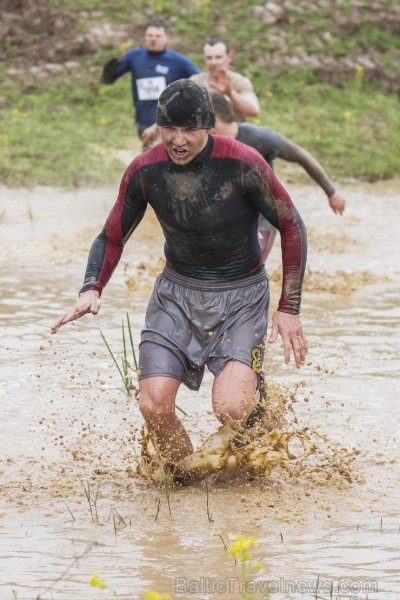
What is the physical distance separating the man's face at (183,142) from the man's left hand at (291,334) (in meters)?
0.84

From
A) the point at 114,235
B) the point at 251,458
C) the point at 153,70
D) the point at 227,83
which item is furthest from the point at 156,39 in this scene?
the point at 251,458

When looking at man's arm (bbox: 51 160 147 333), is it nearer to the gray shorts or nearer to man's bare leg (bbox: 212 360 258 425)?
the gray shorts

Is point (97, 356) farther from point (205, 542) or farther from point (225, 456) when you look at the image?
point (205, 542)

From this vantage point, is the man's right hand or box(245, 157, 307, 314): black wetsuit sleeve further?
box(245, 157, 307, 314): black wetsuit sleeve

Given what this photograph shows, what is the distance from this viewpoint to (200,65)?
16750 millimetres

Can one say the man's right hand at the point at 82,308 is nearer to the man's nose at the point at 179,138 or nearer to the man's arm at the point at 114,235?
the man's arm at the point at 114,235

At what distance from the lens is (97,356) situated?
774 centimetres

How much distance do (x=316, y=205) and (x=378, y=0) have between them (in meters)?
7.26

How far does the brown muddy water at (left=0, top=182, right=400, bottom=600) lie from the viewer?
14.9ft

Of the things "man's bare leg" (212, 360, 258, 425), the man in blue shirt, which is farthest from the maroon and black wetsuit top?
the man in blue shirt

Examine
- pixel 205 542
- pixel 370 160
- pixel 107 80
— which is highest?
pixel 205 542

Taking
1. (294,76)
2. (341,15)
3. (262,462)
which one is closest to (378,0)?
(341,15)

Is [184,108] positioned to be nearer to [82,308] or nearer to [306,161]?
[82,308]

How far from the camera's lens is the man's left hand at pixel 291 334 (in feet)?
17.8
